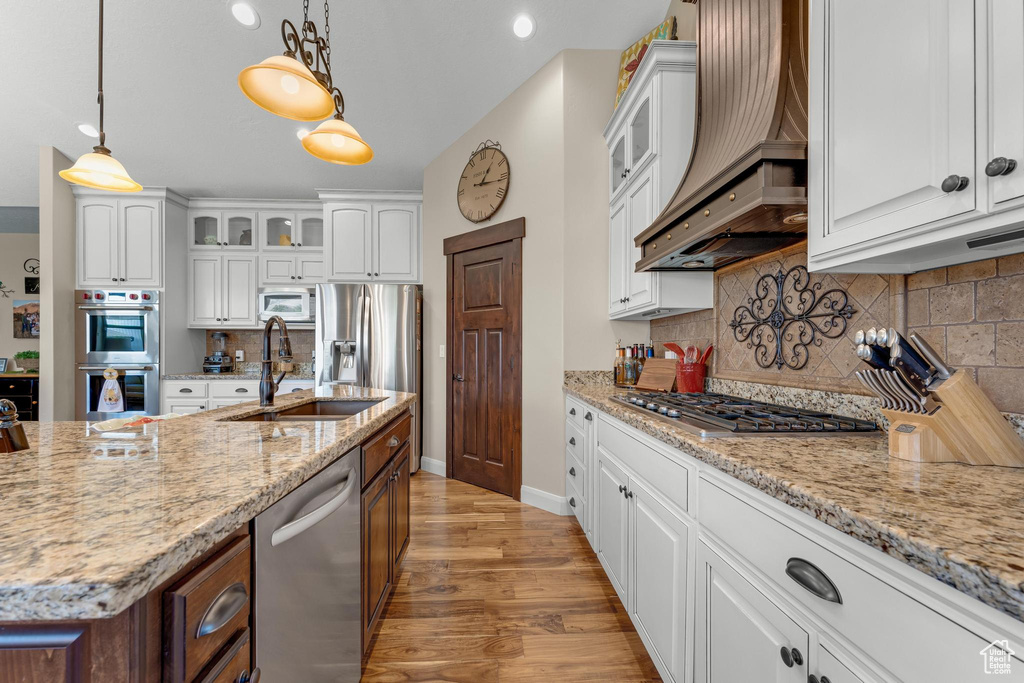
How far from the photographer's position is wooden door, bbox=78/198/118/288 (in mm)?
4340

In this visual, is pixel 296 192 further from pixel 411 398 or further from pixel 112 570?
pixel 112 570

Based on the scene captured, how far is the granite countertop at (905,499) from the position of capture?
0.49m

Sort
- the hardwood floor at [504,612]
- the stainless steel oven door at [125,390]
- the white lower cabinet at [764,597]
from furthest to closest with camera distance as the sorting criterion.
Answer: the stainless steel oven door at [125,390] → the hardwood floor at [504,612] → the white lower cabinet at [764,597]

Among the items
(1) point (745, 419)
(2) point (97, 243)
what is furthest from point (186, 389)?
(1) point (745, 419)

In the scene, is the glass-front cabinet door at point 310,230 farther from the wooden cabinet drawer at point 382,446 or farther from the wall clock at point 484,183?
the wooden cabinet drawer at point 382,446

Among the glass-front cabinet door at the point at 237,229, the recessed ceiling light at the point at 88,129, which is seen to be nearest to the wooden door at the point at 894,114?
the recessed ceiling light at the point at 88,129

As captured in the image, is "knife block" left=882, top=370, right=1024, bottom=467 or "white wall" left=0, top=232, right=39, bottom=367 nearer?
"knife block" left=882, top=370, right=1024, bottom=467

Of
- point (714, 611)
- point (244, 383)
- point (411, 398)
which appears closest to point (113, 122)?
point (244, 383)

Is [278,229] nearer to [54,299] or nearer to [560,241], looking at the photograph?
[54,299]

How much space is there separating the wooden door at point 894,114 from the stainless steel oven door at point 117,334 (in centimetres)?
539

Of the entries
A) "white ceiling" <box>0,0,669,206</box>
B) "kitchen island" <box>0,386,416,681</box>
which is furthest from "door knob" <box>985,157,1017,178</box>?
"white ceiling" <box>0,0,669,206</box>

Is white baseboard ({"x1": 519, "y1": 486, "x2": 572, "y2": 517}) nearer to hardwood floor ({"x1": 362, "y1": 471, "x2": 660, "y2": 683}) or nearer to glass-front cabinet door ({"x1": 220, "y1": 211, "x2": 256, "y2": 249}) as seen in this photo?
hardwood floor ({"x1": 362, "y1": 471, "x2": 660, "y2": 683})

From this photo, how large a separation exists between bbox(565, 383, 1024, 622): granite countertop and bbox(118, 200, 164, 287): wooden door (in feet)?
17.4

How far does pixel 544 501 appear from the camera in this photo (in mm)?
2988
